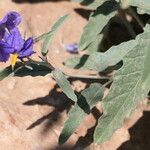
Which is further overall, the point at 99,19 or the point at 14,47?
the point at 99,19

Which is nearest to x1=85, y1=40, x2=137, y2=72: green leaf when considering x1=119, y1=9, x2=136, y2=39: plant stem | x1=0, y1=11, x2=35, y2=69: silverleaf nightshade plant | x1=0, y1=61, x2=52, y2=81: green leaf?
x1=0, y1=61, x2=52, y2=81: green leaf

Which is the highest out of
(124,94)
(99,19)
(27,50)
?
(27,50)

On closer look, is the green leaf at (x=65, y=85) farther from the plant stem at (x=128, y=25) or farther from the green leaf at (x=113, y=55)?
the plant stem at (x=128, y=25)

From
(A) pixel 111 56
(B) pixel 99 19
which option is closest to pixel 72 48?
(B) pixel 99 19

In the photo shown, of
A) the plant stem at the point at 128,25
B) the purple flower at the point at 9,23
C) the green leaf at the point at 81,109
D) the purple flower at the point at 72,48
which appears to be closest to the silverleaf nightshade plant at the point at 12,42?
the purple flower at the point at 9,23

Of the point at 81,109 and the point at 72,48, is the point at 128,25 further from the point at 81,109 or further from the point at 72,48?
the point at 81,109

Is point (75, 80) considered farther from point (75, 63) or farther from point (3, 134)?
point (3, 134)

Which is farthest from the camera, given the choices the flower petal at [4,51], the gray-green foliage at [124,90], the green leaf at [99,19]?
the green leaf at [99,19]

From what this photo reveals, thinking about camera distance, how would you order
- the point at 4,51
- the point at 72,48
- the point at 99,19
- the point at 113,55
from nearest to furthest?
the point at 4,51, the point at 113,55, the point at 99,19, the point at 72,48
